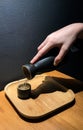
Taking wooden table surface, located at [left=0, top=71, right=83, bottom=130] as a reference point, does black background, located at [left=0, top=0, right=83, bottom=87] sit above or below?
above

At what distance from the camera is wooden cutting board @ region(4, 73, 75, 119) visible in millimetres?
712

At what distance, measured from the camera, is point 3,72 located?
870mm

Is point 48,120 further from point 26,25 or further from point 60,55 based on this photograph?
point 26,25

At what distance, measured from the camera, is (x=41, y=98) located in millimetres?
792

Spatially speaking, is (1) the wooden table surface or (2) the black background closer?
(1) the wooden table surface

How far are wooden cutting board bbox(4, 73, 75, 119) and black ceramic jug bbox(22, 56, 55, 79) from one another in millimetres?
102

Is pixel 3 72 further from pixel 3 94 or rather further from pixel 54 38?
pixel 54 38

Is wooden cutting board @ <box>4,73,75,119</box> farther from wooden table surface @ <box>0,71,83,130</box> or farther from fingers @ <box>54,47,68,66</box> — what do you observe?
fingers @ <box>54,47,68,66</box>

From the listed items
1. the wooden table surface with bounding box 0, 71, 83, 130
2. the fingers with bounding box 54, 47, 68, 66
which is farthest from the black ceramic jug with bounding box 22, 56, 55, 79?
the wooden table surface with bounding box 0, 71, 83, 130

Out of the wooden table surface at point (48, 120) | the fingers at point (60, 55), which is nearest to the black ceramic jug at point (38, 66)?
the fingers at point (60, 55)

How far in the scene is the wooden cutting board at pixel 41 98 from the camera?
0.71 meters

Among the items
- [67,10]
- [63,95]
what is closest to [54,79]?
[63,95]

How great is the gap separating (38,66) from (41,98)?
0.13m

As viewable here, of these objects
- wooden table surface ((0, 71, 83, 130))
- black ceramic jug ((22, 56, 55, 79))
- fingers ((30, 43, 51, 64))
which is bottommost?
wooden table surface ((0, 71, 83, 130))
